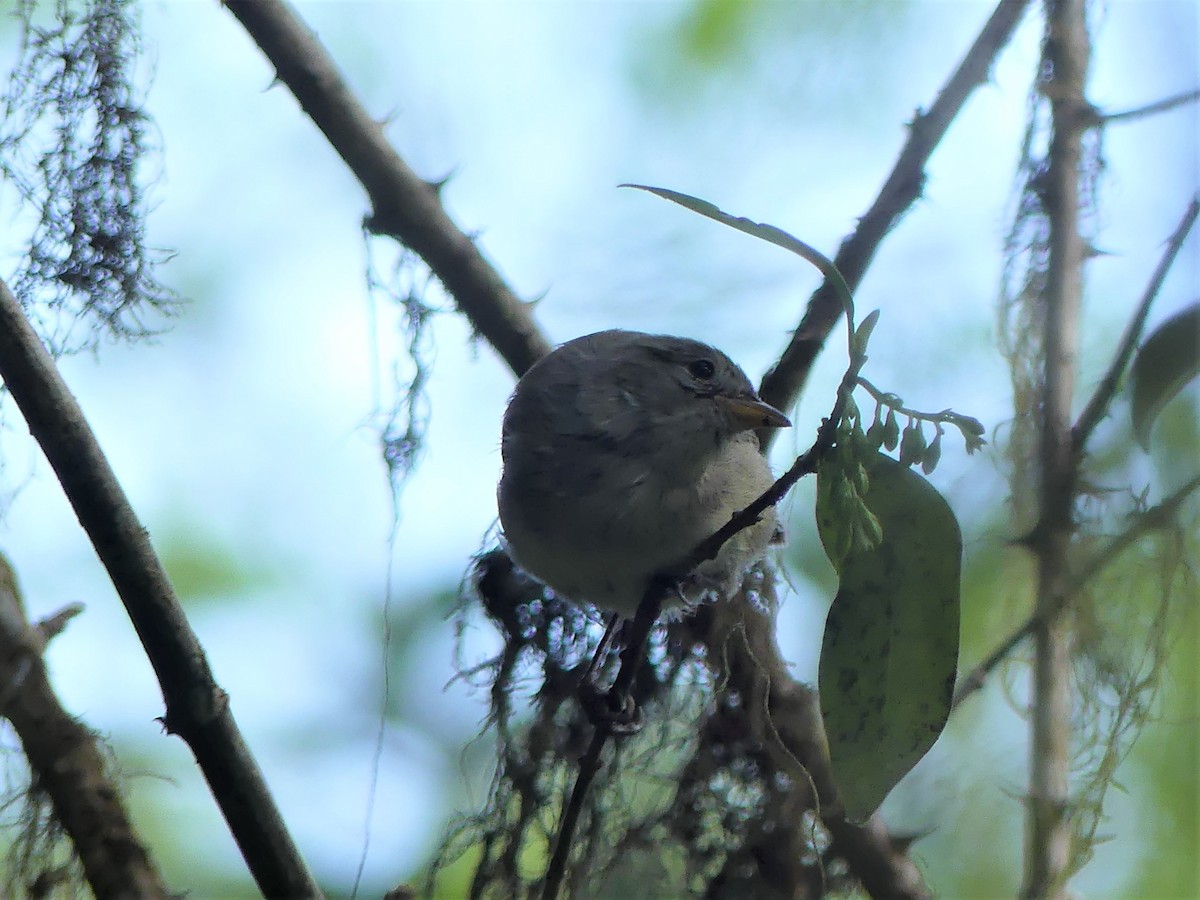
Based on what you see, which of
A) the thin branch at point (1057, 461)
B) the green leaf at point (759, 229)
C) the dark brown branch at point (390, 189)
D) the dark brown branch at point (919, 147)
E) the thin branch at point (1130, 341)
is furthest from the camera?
the dark brown branch at point (390, 189)

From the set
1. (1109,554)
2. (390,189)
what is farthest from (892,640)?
(390,189)

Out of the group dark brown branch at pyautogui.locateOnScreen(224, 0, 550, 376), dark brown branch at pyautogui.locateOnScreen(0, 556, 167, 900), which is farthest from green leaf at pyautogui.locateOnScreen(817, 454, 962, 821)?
dark brown branch at pyautogui.locateOnScreen(224, 0, 550, 376)

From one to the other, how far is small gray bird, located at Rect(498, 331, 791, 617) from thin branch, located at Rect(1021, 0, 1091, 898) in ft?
1.89

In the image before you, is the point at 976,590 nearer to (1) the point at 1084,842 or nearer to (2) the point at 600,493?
(1) the point at 1084,842

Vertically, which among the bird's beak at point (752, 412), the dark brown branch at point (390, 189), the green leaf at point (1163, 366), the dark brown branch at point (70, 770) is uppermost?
the dark brown branch at point (390, 189)

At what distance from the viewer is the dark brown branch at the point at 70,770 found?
2066 millimetres

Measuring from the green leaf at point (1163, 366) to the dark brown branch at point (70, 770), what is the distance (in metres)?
1.80

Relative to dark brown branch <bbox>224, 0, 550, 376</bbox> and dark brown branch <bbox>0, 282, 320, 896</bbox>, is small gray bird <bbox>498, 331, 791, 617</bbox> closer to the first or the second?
dark brown branch <bbox>224, 0, 550, 376</bbox>

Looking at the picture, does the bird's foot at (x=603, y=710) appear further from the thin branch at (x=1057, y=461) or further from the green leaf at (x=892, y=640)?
the green leaf at (x=892, y=640)

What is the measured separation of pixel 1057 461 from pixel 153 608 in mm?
1766

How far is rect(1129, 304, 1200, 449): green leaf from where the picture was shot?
6.35 ft

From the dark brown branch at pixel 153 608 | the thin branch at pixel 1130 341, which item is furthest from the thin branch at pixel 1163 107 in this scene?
the dark brown branch at pixel 153 608

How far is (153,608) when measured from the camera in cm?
207

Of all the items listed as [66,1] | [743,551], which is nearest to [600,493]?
[743,551]
